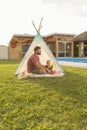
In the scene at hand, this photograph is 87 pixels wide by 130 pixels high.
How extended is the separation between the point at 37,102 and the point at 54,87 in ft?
5.54

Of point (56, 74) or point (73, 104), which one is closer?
point (73, 104)

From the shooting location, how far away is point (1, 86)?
28.7ft

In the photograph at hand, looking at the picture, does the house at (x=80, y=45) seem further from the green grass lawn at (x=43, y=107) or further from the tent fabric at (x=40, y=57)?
the green grass lawn at (x=43, y=107)

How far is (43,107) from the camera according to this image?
6.43 meters

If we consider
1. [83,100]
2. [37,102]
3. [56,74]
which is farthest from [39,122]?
→ [56,74]

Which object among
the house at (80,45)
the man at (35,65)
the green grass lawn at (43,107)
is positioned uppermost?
the house at (80,45)

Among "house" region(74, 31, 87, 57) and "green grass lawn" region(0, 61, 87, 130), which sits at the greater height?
"house" region(74, 31, 87, 57)

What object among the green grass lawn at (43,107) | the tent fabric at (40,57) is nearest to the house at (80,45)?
the tent fabric at (40,57)

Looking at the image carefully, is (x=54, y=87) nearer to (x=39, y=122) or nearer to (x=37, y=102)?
(x=37, y=102)

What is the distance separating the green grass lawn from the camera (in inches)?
217

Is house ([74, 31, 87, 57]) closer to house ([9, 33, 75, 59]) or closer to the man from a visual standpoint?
house ([9, 33, 75, 59])

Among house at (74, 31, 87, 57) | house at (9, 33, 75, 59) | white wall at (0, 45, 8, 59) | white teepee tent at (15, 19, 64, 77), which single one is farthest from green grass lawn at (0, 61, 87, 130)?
white wall at (0, 45, 8, 59)

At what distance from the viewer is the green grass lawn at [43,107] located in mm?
5523

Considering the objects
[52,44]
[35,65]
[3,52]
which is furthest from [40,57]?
[3,52]
